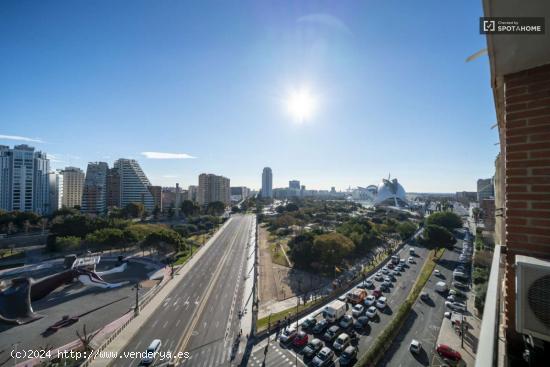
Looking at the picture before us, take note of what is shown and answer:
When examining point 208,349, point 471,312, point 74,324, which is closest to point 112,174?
point 74,324

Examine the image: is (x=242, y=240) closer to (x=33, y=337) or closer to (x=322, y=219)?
(x=322, y=219)

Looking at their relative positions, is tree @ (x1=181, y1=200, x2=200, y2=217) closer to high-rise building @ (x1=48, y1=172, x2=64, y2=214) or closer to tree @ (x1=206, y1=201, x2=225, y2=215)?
tree @ (x1=206, y1=201, x2=225, y2=215)

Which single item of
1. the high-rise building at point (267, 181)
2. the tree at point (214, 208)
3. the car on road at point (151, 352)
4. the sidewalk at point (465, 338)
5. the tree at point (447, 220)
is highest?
the high-rise building at point (267, 181)

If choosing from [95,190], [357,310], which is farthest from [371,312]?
[95,190]

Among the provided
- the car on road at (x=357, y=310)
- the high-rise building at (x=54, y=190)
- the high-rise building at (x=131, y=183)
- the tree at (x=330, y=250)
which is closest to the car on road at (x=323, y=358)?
the car on road at (x=357, y=310)

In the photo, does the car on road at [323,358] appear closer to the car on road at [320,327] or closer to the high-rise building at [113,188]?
the car on road at [320,327]

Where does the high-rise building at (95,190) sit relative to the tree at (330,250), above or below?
above
